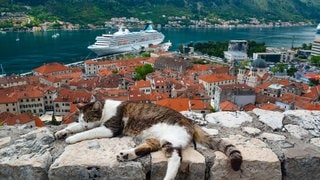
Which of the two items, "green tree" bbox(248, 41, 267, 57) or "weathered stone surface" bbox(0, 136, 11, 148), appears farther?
"green tree" bbox(248, 41, 267, 57)

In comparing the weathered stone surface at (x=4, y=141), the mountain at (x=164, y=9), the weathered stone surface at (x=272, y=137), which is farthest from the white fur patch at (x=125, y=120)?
the mountain at (x=164, y=9)

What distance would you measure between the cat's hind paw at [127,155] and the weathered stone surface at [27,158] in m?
0.58

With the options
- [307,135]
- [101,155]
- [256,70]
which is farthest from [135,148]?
[256,70]

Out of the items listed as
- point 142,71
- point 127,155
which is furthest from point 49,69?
point 127,155

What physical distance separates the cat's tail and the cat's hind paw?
66 cm

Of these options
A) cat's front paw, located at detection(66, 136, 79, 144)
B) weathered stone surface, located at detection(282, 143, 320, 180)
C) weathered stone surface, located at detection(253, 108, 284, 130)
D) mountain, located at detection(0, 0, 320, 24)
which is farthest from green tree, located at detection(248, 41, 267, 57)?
cat's front paw, located at detection(66, 136, 79, 144)

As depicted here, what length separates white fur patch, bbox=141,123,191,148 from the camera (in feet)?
9.23

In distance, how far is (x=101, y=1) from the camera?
122125mm

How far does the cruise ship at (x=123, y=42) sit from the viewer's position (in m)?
63.7

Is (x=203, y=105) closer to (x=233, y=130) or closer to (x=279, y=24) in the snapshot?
(x=233, y=130)

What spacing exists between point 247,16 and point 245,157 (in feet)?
486

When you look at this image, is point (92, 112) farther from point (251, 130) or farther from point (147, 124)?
point (251, 130)

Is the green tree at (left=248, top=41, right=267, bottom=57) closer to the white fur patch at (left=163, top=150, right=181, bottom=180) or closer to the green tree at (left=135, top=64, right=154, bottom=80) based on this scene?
the green tree at (left=135, top=64, right=154, bottom=80)

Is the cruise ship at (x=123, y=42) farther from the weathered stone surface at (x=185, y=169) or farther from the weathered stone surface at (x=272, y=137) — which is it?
the weathered stone surface at (x=185, y=169)
